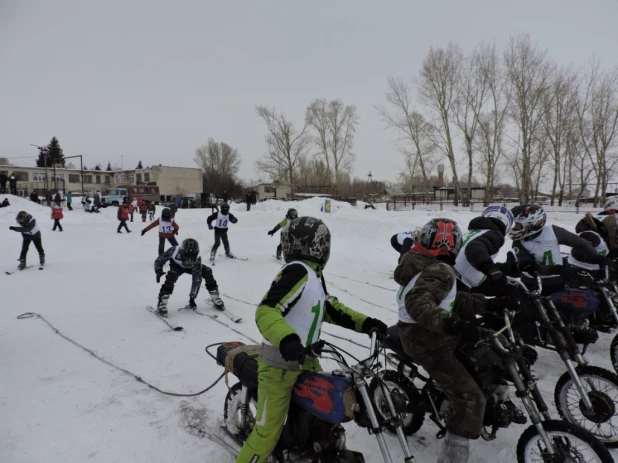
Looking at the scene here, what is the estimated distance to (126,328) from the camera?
6.18 m

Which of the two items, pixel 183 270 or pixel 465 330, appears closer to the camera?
pixel 465 330

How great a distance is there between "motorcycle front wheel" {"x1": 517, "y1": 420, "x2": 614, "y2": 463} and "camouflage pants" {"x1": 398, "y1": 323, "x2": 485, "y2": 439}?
350 mm

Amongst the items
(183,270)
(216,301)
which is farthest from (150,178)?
(216,301)

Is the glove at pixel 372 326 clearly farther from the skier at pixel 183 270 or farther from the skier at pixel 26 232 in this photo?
the skier at pixel 26 232

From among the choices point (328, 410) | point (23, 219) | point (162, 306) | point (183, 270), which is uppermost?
point (23, 219)

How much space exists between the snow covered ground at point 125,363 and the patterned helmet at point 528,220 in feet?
5.63

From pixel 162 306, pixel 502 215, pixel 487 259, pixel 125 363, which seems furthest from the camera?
pixel 162 306

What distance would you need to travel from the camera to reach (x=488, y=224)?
4234 millimetres

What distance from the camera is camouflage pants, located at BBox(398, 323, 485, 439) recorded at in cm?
261

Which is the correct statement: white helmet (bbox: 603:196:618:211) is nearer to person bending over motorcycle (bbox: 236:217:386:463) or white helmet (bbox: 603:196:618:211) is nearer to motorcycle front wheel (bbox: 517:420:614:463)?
motorcycle front wheel (bbox: 517:420:614:463)

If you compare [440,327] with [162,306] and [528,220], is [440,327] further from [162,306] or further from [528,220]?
[162,306]

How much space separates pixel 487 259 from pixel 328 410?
2.20m

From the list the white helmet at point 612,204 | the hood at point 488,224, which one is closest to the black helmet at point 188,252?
the hood at point 488,224

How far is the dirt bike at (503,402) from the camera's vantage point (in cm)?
237
